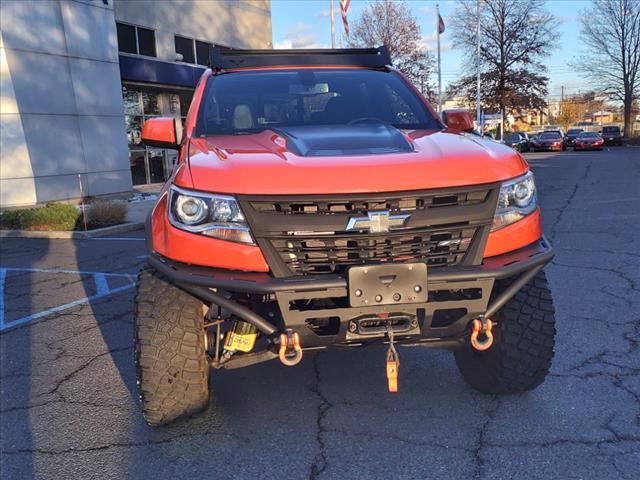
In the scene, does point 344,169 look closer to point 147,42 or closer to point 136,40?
point 136,40

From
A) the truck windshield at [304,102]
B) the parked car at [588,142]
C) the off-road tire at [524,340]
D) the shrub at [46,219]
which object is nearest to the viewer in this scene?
the off-road tire at [524,340]

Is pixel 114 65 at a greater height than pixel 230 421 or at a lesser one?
greater

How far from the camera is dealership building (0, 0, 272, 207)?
1330cm

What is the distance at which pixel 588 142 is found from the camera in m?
40.0

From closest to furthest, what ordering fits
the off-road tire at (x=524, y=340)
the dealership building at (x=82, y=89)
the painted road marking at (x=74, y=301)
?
the off-road tire at (x=524, y=340) → the painted road marking at (x=74, y=301) → the dealership building at (x=82, y=89)

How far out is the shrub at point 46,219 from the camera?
34.3ft

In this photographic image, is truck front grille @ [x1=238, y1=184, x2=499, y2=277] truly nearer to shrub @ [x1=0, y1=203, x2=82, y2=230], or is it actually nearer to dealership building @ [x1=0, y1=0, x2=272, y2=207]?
shrub @ [x1=0, y1=203, x2=82, y2=230]

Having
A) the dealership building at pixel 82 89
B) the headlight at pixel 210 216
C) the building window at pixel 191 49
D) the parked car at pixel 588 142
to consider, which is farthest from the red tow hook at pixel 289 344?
the parked car at pixel 588 142

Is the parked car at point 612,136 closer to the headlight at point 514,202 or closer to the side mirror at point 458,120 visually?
the side mirror at point 458,120

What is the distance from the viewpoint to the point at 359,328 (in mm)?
2629

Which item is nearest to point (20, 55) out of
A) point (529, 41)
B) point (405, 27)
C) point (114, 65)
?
point (114, 65)

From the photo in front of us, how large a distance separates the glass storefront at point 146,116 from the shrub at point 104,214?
8.06 metres

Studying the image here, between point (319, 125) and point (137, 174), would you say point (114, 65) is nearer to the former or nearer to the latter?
Answer: point (137, 174)

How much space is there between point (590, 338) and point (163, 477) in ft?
10.4
